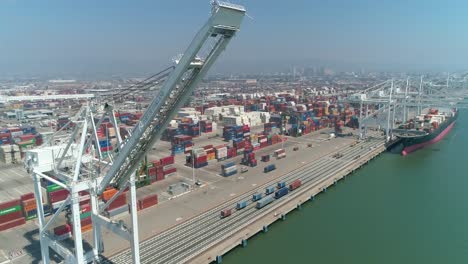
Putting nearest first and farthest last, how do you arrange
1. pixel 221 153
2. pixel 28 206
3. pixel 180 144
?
pixel 28 206 < pixel 221 153 < pixel 180 144

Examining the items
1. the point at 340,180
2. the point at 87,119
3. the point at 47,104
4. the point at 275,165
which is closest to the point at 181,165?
the point at 275,165

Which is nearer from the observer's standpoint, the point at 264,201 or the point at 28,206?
the point at 28,206

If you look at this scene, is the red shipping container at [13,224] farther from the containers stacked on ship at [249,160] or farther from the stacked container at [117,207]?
the containers stacked on ship at [249,160]

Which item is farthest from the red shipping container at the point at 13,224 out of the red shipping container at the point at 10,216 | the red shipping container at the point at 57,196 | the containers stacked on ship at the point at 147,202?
the containers stacked on ship at the point at 147,202

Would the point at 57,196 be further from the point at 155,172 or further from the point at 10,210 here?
the point at 155,172

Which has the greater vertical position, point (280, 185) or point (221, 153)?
point (221, 153)

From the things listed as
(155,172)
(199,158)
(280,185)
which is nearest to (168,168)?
(155,172)

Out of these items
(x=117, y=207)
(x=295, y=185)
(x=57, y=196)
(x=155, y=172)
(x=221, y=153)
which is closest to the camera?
(x=57, y=196)
